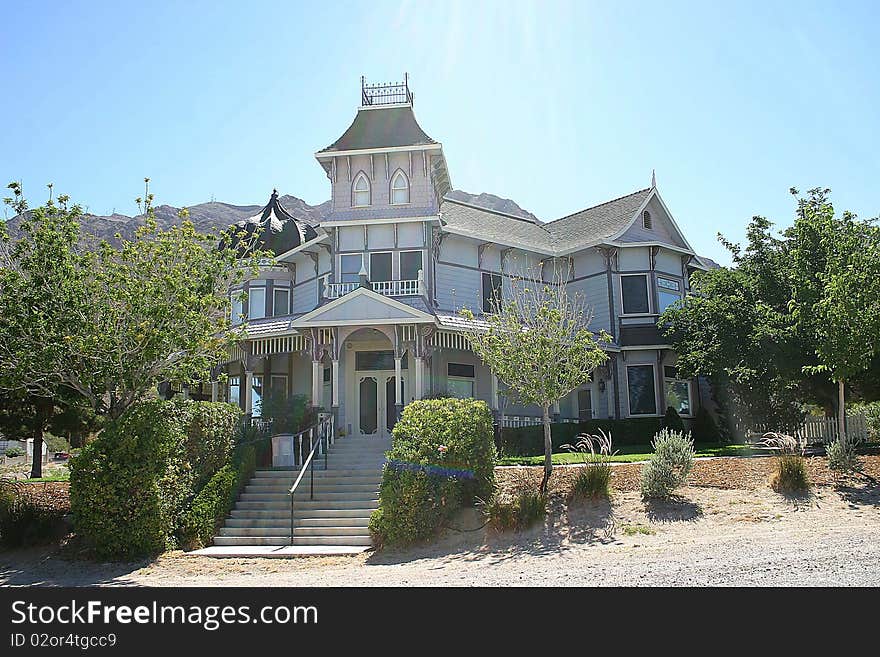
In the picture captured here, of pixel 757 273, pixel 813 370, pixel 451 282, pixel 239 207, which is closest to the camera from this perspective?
pixel 813 370

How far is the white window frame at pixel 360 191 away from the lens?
25.9 meters

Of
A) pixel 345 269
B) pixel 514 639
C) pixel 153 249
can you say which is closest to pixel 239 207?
pixel 345 269

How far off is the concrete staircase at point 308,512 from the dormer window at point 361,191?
10.3m

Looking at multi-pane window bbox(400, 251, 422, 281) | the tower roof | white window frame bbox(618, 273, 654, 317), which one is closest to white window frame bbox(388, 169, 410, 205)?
multi-pane window bbox(400, 251, 422, 281)

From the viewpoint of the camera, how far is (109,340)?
1417cm

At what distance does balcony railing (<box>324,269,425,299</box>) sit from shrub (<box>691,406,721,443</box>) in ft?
37.3

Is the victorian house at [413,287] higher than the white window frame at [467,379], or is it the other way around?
the victorian house at [413,287]

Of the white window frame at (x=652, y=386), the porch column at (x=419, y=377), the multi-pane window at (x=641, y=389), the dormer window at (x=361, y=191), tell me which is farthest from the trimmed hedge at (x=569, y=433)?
the dormer window at (x=361, y=191)

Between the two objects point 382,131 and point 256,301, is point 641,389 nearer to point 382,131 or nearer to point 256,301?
point 382,131

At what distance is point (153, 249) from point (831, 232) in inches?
587

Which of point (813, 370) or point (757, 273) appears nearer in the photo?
point (813, 370)

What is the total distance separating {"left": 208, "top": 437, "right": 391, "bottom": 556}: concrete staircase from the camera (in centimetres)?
1478

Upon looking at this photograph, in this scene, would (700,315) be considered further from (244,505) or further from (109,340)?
(109,340)

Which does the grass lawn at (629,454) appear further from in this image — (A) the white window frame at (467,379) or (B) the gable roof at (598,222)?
(B) the gable roof at (598,222)
